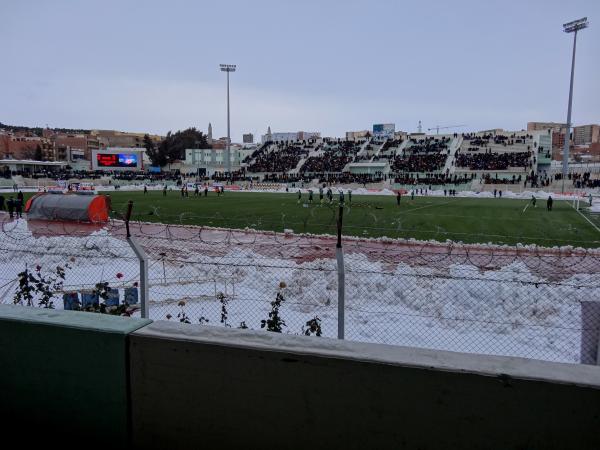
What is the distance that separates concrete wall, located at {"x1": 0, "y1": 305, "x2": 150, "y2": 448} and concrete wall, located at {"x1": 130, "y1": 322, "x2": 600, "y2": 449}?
0.36ft

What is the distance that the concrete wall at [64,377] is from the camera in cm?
258

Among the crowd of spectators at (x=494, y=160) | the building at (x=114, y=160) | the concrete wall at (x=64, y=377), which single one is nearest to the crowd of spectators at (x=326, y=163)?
the crowd of spectators at (x=494, y=160)

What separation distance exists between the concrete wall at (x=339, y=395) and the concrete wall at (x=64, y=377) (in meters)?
0.11

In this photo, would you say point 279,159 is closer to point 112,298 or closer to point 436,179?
point 436,179

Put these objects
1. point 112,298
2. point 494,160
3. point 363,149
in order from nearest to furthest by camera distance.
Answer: point 112,298 < point 494,160 < point 363,149

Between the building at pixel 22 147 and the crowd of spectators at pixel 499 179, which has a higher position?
the building at pixel 22 147

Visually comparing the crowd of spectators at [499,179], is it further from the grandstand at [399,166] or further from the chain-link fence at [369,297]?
the chain-link fence at [369,297]

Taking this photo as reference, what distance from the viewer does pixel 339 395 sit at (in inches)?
90.7

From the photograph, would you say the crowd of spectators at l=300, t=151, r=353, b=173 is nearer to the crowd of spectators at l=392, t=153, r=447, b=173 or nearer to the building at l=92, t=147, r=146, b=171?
the crowd of spectators at l=392, t=153, r=447, b=173

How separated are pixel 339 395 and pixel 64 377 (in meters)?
1.52

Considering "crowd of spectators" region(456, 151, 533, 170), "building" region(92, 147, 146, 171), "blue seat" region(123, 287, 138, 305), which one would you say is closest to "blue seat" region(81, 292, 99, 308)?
"blue seat" region(123, 287, 138, 305)

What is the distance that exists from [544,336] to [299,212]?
22.3 m

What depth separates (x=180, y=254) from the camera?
13.9 metres

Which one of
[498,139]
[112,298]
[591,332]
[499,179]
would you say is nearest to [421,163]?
[498,139]
